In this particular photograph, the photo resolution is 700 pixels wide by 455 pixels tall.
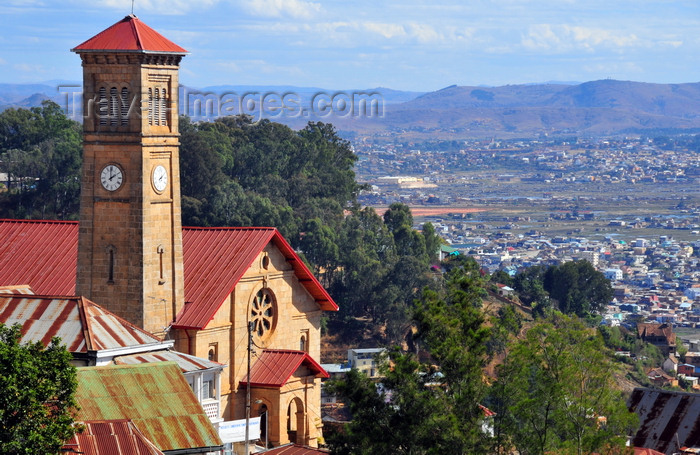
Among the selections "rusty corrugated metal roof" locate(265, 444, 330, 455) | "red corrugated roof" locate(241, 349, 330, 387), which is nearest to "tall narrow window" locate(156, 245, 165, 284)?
"red corrugated roof" locate(241, 349, 330, 387)

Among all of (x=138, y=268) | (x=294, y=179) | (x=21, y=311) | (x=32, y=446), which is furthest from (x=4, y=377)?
(x=294, y=179)

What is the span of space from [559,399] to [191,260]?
610 inches

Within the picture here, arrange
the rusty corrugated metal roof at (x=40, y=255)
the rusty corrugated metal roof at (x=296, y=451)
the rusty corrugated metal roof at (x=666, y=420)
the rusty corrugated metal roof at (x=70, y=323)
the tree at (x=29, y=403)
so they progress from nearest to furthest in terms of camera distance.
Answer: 1. the tree at (x=29, y=403)
2. the rusty corrugated metal roof at (x=70, y=323)
3. the rusty corrugated metal roof at (x=296, y=451)
4. the rusty corrugated metal roof at (x=40, y=255)
5. the rusty corrugated metal roof at (x=666, y=420)

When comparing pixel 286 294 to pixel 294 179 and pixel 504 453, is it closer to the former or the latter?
pixel 504 453

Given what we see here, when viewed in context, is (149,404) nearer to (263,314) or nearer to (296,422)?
(296,422)

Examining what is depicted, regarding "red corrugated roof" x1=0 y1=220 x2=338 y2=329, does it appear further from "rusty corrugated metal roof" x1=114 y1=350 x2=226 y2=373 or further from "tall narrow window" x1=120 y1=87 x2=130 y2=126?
"tall narrow window" x1=120 y1=87 x2=130 y2=126

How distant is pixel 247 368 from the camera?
45.9m

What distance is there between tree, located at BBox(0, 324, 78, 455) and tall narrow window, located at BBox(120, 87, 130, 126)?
1747cm

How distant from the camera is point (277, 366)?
1817 inches

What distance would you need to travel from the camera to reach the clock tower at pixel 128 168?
139ft

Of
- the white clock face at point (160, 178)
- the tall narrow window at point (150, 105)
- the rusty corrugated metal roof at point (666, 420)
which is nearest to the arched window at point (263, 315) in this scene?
the white clock face at point (160, 178)

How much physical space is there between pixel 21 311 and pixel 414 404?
10.7 m

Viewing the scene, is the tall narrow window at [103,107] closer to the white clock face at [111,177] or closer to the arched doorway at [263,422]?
the white clock face at [111,177]

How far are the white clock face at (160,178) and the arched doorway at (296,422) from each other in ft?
28.1
